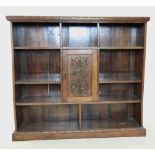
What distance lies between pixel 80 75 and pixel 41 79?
1.84 ft

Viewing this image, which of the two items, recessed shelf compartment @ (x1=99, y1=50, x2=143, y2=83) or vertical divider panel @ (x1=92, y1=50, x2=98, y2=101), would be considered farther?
recessed shelf compartment @ (x1=99, y1=50, x2=143, y2=83)

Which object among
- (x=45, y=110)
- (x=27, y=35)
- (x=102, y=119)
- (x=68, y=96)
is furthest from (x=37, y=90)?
(x=102, y=119)

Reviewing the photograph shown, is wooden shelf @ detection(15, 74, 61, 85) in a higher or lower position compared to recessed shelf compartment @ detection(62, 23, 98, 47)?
lower

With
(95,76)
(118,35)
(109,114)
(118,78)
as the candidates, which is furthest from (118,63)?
(109,114)

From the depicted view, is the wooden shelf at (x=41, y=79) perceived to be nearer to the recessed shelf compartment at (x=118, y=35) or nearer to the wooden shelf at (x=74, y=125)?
the wooden shelf at (x=74, y=125)

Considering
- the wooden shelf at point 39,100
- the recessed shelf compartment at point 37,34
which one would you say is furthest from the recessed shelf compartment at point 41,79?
the recessed shelf compartment at point 37,34

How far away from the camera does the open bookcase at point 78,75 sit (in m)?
3.30

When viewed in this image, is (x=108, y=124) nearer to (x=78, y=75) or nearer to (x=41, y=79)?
(x=78, y=75)

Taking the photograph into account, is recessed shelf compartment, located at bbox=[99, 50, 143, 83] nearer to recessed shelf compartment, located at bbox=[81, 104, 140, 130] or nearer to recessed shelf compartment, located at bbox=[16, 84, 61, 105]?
recessed shelf compartment, located at bbox=[81, 104, 140, 130]

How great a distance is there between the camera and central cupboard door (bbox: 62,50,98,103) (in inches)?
130

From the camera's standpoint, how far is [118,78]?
349 cm

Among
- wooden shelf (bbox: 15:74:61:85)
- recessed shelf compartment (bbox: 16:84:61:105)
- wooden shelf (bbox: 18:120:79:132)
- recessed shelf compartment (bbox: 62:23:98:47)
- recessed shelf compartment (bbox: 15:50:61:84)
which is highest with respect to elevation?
recessed shelf compartment (bbox: 62:23:98:47)

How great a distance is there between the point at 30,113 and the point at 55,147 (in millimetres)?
859

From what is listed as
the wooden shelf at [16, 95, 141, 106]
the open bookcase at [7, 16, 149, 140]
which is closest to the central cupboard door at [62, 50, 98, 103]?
the open bookcase at [7, 16, 149, 140]
